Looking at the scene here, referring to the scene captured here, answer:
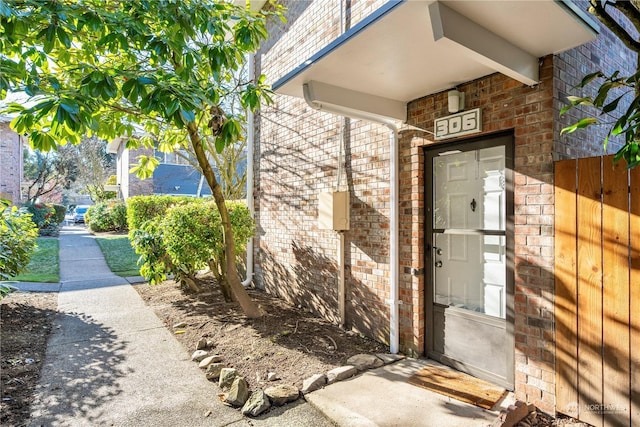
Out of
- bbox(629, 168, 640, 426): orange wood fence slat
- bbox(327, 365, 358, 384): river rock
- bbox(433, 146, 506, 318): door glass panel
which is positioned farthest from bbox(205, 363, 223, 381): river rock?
bbox(629, 168, 640, 426): orange wood fence slat

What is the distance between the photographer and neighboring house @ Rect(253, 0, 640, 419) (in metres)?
2.64

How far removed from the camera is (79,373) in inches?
145

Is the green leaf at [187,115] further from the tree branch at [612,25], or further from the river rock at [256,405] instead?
the tree branch at [612,25]

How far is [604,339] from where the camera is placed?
2.62 m

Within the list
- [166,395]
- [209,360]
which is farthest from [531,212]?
[166,395]

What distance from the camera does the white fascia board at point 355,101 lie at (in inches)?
143

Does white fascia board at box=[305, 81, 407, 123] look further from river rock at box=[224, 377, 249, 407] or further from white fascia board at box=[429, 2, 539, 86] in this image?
river rock at box=[224, 377, 249, 407]

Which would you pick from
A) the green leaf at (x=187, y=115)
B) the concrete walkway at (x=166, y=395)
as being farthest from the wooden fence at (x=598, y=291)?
the green leaf at (x=187, y=115)

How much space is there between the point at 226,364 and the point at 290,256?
2544 mm

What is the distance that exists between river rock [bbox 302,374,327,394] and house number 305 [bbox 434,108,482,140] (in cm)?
267

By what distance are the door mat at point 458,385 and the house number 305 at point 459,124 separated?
93.2 inches

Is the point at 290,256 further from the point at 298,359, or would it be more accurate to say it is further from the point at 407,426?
the point at 407,426

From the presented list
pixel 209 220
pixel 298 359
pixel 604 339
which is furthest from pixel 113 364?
pixel 604 339

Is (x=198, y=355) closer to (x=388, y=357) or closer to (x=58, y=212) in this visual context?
(x=388, y=357)
